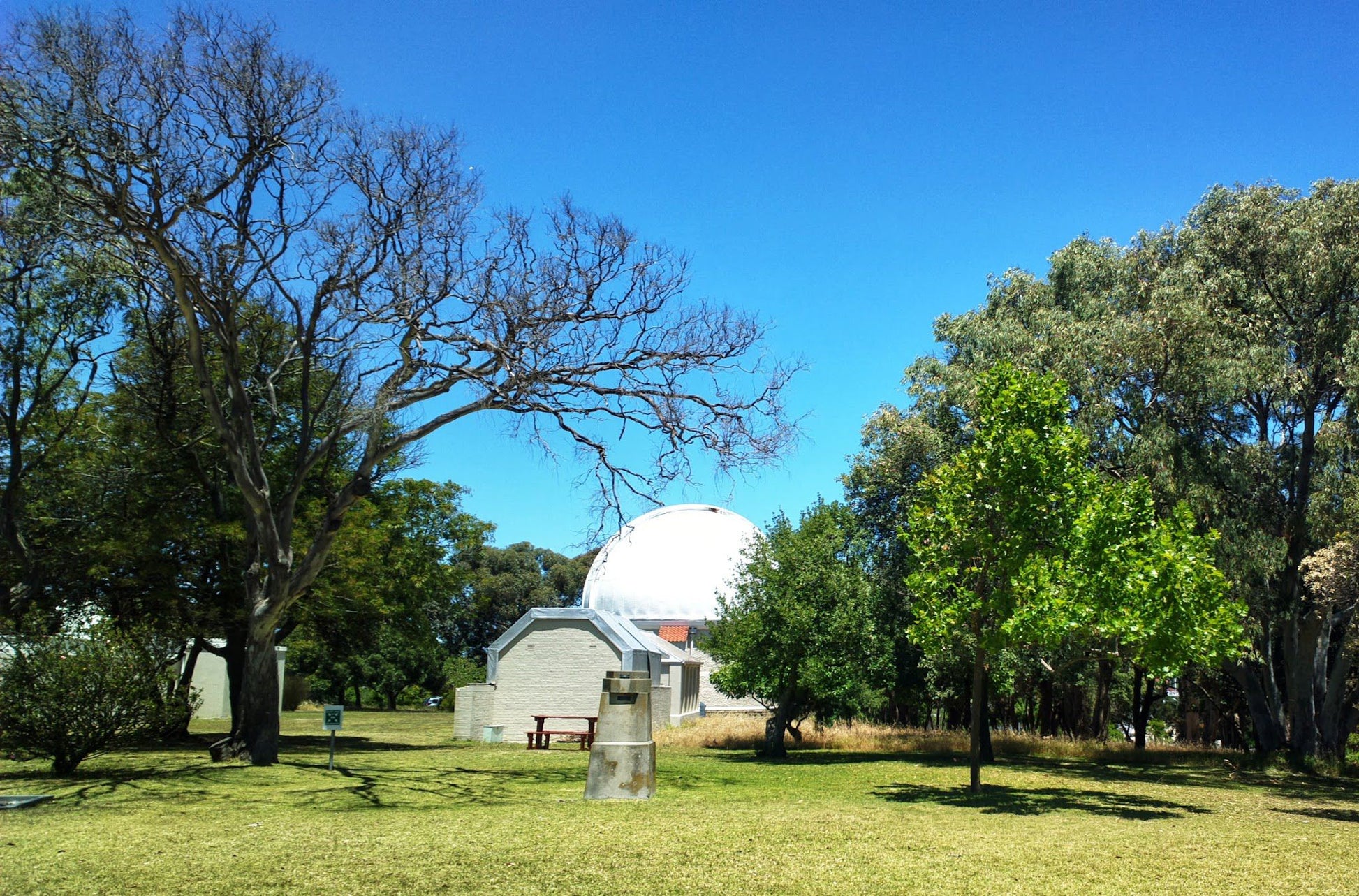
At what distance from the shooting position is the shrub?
15.9 m

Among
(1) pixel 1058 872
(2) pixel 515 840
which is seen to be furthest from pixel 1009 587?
(2) pixel 515 840

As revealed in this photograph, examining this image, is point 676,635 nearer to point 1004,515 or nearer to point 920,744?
point 920,744

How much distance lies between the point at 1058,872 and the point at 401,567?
66.9ft

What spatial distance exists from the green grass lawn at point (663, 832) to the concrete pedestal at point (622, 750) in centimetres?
59

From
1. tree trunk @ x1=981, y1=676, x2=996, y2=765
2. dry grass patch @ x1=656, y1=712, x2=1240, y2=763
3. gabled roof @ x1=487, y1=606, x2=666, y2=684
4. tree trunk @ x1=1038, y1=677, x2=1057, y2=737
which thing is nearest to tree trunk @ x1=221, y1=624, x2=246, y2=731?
gabled roof @ x1=487, y1=606, x2=666, y2=684

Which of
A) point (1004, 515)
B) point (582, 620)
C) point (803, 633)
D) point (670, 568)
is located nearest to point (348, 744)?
point (582, 620)

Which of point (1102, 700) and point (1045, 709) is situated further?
point (1045, 709)

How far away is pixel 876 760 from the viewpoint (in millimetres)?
23859

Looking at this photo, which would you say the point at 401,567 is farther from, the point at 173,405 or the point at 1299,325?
the point at 1299,325

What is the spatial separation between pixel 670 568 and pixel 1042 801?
35920mm

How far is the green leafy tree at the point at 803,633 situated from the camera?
2483cm

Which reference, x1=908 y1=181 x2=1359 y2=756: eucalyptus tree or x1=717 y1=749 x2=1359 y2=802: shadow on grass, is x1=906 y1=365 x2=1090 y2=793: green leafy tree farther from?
x1=908 y1=181 x2=1359 y2=756: eucalyptus tree

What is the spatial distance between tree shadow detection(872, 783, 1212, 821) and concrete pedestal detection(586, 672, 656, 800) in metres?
3.80

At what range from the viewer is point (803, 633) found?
24969 millimetres
